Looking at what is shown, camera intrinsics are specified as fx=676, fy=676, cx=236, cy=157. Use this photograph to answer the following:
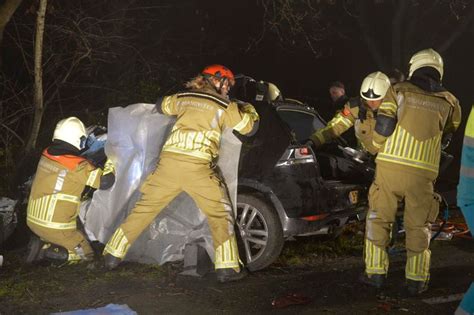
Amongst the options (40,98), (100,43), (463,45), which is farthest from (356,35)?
(40,98)

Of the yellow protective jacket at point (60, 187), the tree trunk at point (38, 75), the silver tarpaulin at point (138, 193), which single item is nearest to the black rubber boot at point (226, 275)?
the silver tarpaulin at point (138, 193)

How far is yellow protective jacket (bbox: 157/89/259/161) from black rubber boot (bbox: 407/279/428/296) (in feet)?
6.13

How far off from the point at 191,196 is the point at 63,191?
1.20 meters

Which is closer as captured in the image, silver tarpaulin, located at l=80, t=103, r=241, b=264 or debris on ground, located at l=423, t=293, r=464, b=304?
debris on ground, located at l=423, t=293, r=464, b=304

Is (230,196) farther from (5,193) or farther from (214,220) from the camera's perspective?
(5,193)

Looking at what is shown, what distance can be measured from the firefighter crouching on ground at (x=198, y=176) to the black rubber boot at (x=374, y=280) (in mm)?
1091

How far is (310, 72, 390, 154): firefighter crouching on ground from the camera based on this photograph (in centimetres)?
602

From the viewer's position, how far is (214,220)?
5.81m

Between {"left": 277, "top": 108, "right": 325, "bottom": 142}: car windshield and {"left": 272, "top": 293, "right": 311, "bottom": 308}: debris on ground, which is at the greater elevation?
{"left": 277, "top": 108, "right": 325, "bottom": 142}: car windshield

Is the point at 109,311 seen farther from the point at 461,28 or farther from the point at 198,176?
the point at 461,28

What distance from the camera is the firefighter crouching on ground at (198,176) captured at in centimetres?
575

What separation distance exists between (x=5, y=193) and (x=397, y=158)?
15.3 ft

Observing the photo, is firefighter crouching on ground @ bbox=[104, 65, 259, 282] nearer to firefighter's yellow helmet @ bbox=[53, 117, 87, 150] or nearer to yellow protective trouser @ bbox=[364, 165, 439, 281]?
firefighter's yellow helmet @ bbox=[53, 117, 87, 150]

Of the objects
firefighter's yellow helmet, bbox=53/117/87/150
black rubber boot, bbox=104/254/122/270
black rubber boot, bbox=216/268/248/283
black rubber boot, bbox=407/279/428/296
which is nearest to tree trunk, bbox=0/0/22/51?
firefighter's yellow helmet, bbox=53/117/87/150
